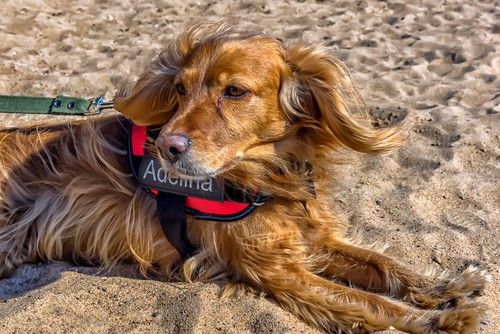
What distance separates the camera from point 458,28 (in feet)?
23.9

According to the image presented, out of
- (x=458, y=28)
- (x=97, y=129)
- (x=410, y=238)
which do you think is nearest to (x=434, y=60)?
(x=458, y=28)

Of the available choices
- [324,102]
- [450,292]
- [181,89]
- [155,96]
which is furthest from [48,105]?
[450,292]

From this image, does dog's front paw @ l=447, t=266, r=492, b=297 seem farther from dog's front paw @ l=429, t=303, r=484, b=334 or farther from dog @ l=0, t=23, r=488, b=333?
dog's front paw @ l=429, t=303, r=484, b=334

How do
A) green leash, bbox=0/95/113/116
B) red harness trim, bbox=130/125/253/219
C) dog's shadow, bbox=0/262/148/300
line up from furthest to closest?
green leash, bbox=0/95/113/116 → dog's shadow, bbox=0/262/148/300 → red harness trim, bbox=130/125/253/219

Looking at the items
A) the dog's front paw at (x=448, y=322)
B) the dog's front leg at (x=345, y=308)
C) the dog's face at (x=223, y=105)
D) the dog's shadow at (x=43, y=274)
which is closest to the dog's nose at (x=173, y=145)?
the dog's face at (x=223, y=105)

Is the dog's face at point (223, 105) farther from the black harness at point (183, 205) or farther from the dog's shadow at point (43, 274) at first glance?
the dog's shadow at point (43, 274)

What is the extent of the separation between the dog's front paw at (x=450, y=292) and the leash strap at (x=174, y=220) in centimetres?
117

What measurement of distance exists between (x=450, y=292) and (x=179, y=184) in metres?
1.48

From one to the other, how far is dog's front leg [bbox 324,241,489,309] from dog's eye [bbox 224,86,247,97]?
3.46ft

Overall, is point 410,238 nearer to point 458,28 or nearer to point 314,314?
point 314,314

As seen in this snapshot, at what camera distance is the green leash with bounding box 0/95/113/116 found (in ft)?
13.5

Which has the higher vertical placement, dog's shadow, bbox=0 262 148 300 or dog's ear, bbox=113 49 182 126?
dog's ear, bbox=113 49 182 126

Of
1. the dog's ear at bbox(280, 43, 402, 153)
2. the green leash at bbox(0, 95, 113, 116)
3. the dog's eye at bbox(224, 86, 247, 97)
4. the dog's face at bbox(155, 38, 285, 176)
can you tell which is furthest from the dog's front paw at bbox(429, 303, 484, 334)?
the green leash at bbox(0, 95, 113, 116)

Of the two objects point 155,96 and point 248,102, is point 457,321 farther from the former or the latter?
point 155,96
